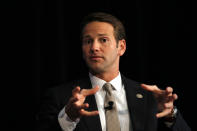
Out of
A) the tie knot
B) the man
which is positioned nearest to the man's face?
the man

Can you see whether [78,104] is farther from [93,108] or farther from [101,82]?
[101,82]

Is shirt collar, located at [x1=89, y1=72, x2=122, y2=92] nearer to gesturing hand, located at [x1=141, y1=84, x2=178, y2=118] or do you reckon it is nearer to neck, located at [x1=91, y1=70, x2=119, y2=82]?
neck, located at [x1=91, y1=70, x2=119, y2=82]

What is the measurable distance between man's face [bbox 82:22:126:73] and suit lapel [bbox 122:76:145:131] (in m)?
0.19

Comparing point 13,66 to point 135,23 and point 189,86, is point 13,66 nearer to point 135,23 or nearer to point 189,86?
point 135,23

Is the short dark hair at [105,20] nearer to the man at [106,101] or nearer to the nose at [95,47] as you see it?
the man at [106,101]

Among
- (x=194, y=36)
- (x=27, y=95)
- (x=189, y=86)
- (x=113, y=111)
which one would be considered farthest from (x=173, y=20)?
(x=27, y=95)

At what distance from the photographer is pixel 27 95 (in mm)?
2619

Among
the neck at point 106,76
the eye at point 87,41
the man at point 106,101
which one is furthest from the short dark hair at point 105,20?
the neck at point 106,76

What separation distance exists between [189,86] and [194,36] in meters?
0.44

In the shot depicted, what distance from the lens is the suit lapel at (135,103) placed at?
1886mm

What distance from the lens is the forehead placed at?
208cm

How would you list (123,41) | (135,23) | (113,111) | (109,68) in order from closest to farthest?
(113,111), (109,68), (123,41), (135,23)

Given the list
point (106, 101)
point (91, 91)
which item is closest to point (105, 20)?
point (106, 101)

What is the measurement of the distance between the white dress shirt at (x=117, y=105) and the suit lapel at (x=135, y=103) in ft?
0.13
